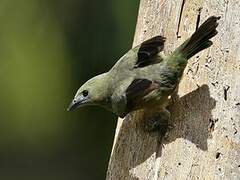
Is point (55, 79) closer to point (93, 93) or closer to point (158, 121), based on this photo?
point (93, 93)

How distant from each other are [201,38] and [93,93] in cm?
76

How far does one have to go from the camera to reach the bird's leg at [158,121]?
3864 millimetres

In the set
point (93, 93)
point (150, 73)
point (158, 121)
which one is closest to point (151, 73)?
point (150, 73)

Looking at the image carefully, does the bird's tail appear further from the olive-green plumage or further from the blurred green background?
the blurred green background

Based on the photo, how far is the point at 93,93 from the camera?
13.5 ft

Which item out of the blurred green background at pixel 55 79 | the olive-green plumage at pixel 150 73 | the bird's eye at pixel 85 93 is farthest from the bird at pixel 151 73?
the blurred green background at pixel 55 79

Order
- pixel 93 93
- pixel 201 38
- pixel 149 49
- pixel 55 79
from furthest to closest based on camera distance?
pixel 55 79 → pixel 93 93 → pixel 149 49 → pixel 201 38

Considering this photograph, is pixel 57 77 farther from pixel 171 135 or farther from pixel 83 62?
pixel 171 135

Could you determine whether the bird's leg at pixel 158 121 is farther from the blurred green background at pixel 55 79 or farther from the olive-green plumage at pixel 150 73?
the blurred green background at pixel 55 79

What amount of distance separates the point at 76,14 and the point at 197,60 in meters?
3.08

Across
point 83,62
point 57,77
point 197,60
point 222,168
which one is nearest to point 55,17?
point 83,62

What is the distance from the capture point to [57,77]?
9.00 meters

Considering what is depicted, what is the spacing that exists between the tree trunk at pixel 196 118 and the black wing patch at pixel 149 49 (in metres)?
0.15

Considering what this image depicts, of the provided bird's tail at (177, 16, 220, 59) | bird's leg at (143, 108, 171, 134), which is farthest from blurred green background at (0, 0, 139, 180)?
bird's tail at (177, 16, 220, 59)
